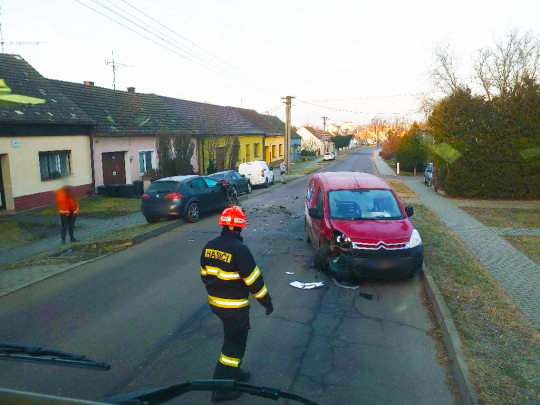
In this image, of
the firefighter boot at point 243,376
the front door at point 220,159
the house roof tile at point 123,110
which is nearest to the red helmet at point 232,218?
the firefighter boot at point 243,376

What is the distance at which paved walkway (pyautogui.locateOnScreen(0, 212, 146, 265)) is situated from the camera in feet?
37.7

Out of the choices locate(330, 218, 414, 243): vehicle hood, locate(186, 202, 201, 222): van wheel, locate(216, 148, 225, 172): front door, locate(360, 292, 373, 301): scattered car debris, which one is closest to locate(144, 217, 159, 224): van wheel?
locate(186, 202, 201, 222): van wheel

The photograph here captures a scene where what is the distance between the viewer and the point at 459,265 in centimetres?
916

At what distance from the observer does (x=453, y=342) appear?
208 inches

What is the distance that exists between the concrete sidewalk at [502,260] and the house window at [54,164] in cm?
1543

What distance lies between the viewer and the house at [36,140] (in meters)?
16.6

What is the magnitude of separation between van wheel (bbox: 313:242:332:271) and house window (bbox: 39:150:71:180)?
14.1m

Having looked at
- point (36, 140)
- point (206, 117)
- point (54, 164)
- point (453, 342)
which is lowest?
point (453, 342)

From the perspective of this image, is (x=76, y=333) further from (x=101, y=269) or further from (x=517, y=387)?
(x=517, y=387)

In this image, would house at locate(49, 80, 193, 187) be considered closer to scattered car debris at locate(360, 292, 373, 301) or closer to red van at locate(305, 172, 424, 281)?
red van at locate(305, 172, 424, 281)

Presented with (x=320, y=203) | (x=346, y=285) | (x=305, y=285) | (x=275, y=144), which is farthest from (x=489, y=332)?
(x=275, y=144)

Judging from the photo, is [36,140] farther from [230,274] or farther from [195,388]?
[195,388]

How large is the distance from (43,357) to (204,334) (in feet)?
10.8

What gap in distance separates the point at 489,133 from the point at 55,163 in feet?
63.6
